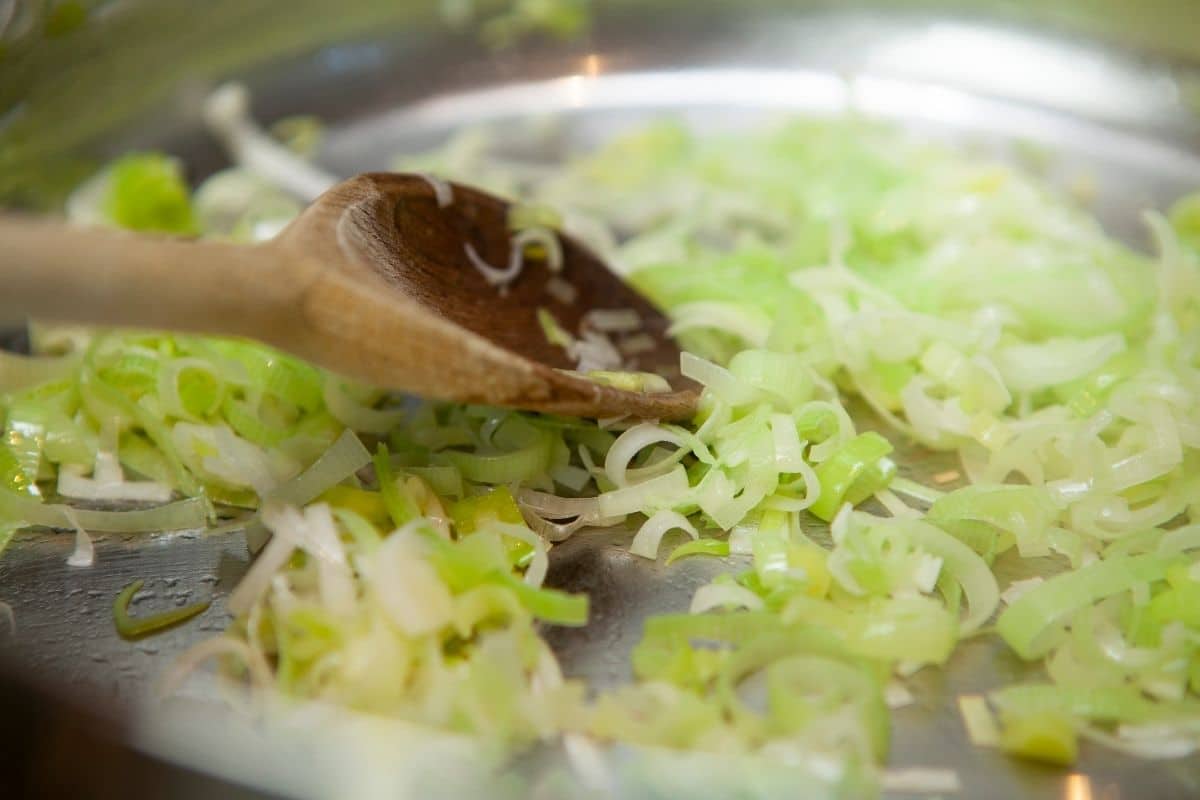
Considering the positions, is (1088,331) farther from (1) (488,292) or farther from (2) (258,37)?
(2) (258,37)

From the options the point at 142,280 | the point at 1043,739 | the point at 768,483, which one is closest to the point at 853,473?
the point at 768,483

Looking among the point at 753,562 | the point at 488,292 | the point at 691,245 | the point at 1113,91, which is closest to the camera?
the point at 753,562

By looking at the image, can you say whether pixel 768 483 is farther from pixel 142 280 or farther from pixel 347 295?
pixel 142 280

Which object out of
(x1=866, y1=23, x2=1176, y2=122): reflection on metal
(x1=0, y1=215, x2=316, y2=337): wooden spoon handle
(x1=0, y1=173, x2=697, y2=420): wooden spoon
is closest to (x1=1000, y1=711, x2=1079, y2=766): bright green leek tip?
(x1=0, y1=173, x2=697, y2=420): wooden spoon

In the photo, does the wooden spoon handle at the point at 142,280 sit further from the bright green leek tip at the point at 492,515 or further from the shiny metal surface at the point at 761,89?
the shiny metal surface at the point at 761,89

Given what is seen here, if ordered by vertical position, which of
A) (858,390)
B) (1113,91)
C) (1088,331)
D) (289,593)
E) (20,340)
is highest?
(1113,91)

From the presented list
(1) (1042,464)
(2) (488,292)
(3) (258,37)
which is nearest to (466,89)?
(3) (258,37)

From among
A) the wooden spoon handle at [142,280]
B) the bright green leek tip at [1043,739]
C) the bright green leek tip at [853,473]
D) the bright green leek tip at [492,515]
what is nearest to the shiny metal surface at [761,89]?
the bright green leek tip at [853,473]
